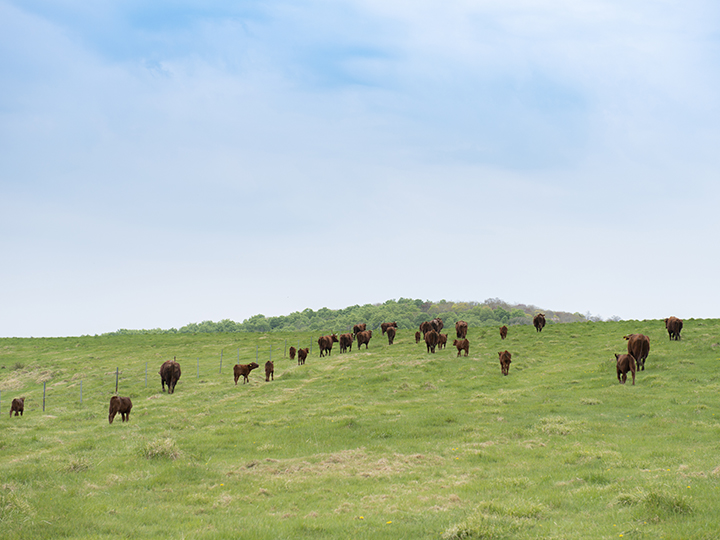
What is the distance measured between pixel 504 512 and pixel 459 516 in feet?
3.07

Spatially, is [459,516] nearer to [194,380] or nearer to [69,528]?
[69,528]

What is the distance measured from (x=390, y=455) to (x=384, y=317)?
114044 millimetres

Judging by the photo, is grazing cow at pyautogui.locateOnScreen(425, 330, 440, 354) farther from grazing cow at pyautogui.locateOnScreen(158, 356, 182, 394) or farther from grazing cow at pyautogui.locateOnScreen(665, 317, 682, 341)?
grazing cow at pyautogui.locateOnScreen(158, 356, 182, 394)

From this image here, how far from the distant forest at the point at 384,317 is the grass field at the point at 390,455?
8603 centimetres

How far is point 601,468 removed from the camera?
13555mm

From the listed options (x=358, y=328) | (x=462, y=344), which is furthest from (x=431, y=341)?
(x=358, y=328)

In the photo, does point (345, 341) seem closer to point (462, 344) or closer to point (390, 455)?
point (462, 344)

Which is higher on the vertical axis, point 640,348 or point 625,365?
point 640,348

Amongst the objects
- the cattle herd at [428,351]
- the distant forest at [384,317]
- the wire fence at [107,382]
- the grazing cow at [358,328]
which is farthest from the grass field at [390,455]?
the distant forest at [384,317]

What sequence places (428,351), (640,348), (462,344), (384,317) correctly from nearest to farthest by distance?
(640,348)
(462,344)
(428,351)
(384,317)

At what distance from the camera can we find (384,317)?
427 feet

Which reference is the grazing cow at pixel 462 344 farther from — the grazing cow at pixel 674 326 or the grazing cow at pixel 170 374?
the grazing cow at pixel 170 374

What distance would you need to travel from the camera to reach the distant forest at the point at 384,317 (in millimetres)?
122500

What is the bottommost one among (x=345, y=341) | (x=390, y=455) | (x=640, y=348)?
(x=390, y=455)
